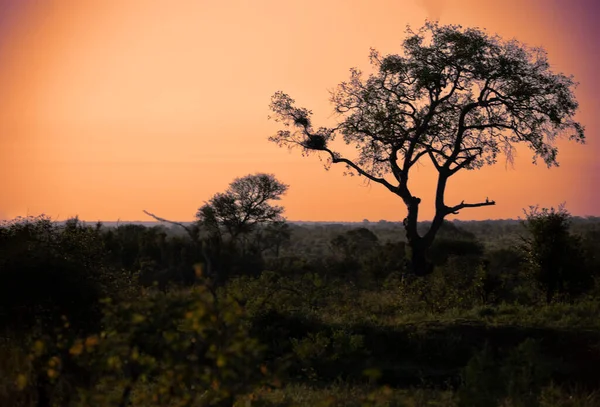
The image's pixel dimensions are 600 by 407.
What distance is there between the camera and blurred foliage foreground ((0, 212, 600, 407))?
5.84m

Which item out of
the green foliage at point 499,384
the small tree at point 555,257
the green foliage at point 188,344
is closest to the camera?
the green foliage at point 188,344

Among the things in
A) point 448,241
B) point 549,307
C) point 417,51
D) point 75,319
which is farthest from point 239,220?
point 75,319

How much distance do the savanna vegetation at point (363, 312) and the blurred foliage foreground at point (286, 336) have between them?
41 millimetres

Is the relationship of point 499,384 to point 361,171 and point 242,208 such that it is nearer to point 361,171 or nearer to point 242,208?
point 361,171

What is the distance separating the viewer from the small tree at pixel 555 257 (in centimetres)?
1920

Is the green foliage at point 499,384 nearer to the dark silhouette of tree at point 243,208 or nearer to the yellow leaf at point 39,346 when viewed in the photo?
the yellow leaf at point 39,346

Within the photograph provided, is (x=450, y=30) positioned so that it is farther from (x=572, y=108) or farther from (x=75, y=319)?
(x=75, y=319)

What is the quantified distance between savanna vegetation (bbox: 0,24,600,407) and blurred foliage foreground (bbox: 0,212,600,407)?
4 centimetres

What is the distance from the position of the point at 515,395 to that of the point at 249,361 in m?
4.92

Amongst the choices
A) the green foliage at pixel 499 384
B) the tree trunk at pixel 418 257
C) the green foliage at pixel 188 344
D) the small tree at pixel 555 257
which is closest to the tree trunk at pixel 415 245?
the tree trunk at pixel 418 257

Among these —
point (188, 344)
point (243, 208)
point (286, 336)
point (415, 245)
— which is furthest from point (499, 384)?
point (243, 208)

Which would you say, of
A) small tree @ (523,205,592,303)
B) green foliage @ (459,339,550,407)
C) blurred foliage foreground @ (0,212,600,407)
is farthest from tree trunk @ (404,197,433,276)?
green foliage @ (459,339,550,407)

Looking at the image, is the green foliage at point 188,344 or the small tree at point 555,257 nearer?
the green foliage at point 188,344

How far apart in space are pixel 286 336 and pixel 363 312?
3.28m
